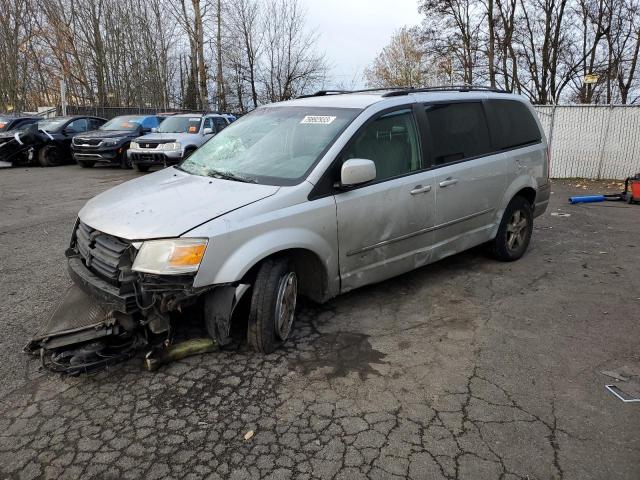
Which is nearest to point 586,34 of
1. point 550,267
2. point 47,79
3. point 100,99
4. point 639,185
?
point 639,185

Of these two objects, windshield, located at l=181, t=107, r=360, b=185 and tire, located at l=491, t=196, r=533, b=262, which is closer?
windshield, located at l=181, t=107, r=360, b=185

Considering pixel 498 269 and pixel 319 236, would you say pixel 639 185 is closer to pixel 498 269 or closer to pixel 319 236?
pixel 498 269

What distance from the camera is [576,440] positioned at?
2.66 metres

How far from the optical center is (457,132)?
15.7ft

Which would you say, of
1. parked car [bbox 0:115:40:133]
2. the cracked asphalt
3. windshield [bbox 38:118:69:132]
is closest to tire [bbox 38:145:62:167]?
windshield [bbox 38:118:69:132]

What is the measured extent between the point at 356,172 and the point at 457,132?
166 centimetres

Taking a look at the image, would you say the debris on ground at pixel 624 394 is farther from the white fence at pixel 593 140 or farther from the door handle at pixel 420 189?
the white fence at pixel 593 140

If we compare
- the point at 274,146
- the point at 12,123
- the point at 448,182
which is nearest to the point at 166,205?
the point at 274,146

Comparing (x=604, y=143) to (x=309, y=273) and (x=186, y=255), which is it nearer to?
(x=309, y=273)

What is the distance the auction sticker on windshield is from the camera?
13.4ft

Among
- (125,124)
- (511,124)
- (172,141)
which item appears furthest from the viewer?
(125,124)

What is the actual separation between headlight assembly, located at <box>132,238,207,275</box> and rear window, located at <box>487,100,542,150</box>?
11.5 feet

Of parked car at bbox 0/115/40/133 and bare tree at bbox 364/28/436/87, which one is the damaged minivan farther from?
bare tree at bbox 364/28/436/87

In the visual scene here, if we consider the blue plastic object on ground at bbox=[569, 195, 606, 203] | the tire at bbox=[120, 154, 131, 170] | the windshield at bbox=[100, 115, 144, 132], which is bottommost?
the blue plastic object on ground at bbox=[569, 195, 606, 203]
